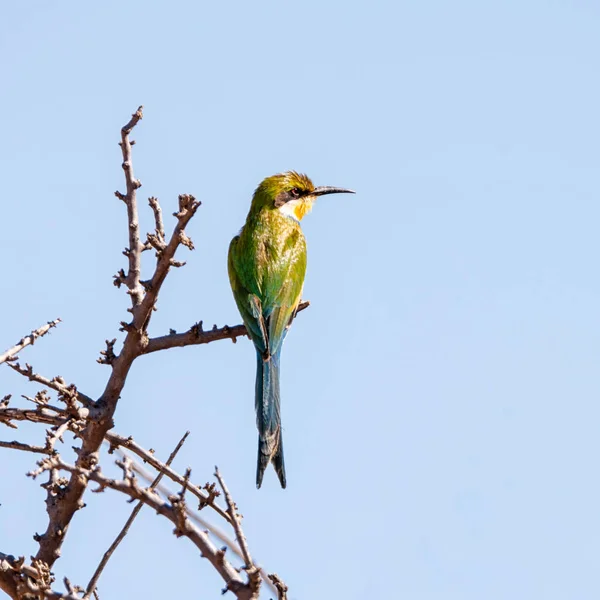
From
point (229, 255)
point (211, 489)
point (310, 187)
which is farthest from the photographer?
point (310, 187)

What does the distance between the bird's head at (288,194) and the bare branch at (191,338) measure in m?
1.73

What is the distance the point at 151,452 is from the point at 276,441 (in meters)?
0.98

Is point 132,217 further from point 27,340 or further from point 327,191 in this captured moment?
point 327,191

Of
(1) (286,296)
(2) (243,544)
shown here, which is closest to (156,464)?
(2) (243,544)

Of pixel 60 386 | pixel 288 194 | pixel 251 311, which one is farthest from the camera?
pixel 288 194

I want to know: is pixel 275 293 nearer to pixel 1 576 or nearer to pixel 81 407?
pixel 81 407

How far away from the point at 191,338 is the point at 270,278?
1.45 metres

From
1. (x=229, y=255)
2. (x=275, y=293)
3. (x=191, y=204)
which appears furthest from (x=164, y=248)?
(x=229, y=255)

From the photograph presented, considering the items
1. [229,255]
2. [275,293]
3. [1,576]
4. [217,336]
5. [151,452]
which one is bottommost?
[1,576]

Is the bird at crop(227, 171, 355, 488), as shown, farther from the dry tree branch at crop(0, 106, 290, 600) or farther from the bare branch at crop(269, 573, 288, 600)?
the bare branch at crop(269, 573, 288, 600)

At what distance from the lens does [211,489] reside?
3.07 m

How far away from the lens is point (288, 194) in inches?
246

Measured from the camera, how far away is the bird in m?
4.44

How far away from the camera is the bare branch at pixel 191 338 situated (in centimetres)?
354
